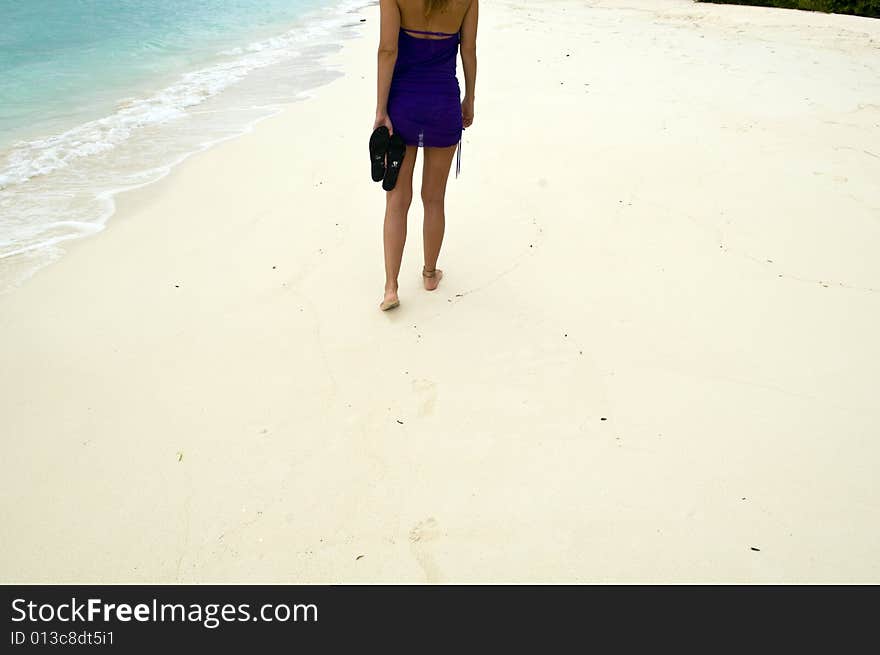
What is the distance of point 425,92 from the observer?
2.47 m

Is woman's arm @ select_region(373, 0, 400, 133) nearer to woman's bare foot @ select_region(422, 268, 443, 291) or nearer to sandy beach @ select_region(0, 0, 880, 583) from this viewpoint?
woman's bare foot @ select_region(422, 268, 443, 291)

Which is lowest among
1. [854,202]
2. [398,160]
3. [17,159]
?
[17,159]

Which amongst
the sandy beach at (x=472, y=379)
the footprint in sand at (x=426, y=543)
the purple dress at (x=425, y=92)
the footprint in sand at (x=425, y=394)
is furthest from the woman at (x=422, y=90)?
the footprint in sand at (x=426, y=543)

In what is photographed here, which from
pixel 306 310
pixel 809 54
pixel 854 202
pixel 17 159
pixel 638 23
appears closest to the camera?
pixel 306 310

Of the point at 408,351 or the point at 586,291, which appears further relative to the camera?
the point at 586,291

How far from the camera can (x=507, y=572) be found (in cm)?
168

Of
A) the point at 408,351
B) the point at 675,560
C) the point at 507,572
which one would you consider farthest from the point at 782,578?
the point at 408,351

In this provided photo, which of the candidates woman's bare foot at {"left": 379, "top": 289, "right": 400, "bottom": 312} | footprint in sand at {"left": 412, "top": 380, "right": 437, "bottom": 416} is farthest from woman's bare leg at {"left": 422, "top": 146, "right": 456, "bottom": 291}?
footprint in sand at {"left": 412, "top": 380, "right": 437, "bottom": 416}

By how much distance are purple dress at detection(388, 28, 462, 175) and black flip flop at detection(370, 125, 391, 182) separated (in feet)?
0.29

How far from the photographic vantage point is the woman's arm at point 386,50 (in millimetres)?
2273

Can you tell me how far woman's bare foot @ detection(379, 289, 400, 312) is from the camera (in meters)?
2.81

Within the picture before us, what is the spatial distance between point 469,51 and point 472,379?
148 centimetres

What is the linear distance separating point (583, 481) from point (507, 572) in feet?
1.45

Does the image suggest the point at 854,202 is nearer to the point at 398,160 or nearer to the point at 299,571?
the point at 398,160
